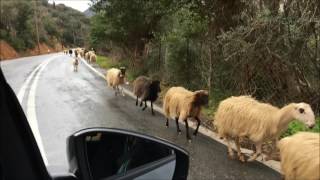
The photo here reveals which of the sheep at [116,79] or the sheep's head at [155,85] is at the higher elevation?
the sheep's head at [155,85]

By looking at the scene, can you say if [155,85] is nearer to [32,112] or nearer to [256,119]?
[32,112]

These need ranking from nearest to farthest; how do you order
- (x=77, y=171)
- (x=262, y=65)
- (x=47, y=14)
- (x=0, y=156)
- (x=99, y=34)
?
(x=0, y=156)
(x=77, y=171)
(x=262, y=65)
(x=99, y=34)
(x=47, y=14)

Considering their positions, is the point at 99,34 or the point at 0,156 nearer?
the point at 0,156

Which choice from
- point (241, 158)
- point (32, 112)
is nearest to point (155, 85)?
point (32, 112)

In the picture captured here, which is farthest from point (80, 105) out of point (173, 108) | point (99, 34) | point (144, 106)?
point (99, 34)

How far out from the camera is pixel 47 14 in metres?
77.7

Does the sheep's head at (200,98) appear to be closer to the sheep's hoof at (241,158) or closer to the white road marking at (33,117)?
the sheep's hoof at (241,158)

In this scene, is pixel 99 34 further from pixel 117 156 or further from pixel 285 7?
pixel 117 156

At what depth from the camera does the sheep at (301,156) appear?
5.53 metres

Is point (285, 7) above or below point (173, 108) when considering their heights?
above

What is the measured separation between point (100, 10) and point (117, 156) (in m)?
23.5

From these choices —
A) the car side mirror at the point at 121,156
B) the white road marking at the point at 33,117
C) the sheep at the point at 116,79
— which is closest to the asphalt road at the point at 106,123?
the white road marking at the point at 33,117

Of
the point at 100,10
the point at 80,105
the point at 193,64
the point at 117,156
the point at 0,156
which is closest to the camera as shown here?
the point at 0,156

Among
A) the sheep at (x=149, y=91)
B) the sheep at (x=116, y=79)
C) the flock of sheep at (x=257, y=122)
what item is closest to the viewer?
the flock of sheep at (x=257, y=122)
